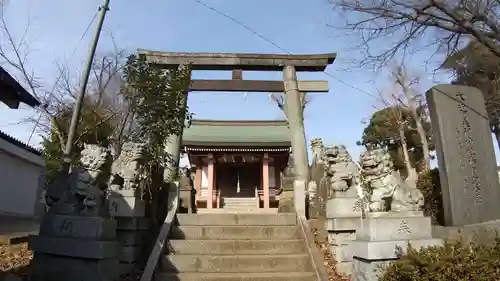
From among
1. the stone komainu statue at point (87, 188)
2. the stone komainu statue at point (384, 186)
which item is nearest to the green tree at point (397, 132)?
the stone komainu statue at point (384, 186)

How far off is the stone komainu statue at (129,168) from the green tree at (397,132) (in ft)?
75.9

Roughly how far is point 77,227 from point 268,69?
9.09m

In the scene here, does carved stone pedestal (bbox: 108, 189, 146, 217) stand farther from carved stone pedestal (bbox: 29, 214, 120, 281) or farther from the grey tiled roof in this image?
the grey tiled roof

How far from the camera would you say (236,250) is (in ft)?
22.9

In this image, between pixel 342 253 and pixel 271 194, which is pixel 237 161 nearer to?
pixel 271 194

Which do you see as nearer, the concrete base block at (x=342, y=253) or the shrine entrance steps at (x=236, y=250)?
the shrine entrance steps at (x=236, y=250)

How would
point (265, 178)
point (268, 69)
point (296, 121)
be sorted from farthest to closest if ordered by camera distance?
point (265, 178), point (268, 69), point (296, 121)

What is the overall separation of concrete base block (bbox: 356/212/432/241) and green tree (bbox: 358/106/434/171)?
2278 cm

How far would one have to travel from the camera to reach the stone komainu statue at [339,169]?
7.18 metres

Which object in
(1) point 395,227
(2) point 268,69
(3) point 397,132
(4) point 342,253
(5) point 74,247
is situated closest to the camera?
(5) point 74,247

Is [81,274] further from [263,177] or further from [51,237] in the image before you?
[263,177]

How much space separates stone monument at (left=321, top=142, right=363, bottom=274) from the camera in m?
6.77

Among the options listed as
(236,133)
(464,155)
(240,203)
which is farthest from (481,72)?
(240,203)

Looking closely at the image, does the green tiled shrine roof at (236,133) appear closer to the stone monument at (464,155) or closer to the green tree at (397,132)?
the green tree at (397,132)
